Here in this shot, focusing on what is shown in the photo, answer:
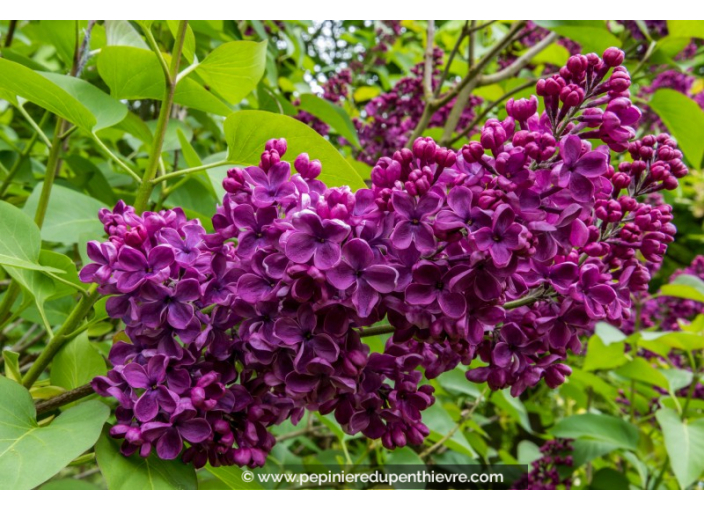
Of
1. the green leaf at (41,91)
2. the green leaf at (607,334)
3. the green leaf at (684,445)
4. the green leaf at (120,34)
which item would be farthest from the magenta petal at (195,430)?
the green leaf at (607,334)

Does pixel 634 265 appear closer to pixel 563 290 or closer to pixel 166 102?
pixel 563 290

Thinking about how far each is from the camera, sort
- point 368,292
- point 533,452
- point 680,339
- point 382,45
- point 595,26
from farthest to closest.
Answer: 1. point 382,45
2. point 533,452
3. point 680,339
4. point 595,26
5. point 368,292

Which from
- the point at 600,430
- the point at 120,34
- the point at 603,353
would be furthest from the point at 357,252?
the point at 600,430

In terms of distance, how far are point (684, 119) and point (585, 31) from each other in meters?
0.37

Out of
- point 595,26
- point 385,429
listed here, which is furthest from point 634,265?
point 595,26

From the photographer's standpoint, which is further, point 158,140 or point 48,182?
point 48,182

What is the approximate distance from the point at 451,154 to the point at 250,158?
336 mm

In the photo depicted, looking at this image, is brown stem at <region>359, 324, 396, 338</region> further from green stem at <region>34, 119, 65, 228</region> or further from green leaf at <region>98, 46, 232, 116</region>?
green stem at <region>34, 119, 65, 228</region>

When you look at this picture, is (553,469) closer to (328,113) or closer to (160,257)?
(328,113)

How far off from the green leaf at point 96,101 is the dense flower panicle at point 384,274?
0.32m

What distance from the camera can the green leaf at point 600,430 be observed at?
67.2 inches

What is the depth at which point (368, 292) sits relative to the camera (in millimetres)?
626

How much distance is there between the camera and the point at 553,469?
183 centimetres

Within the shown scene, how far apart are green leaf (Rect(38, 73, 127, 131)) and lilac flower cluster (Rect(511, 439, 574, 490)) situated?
4.40ft
